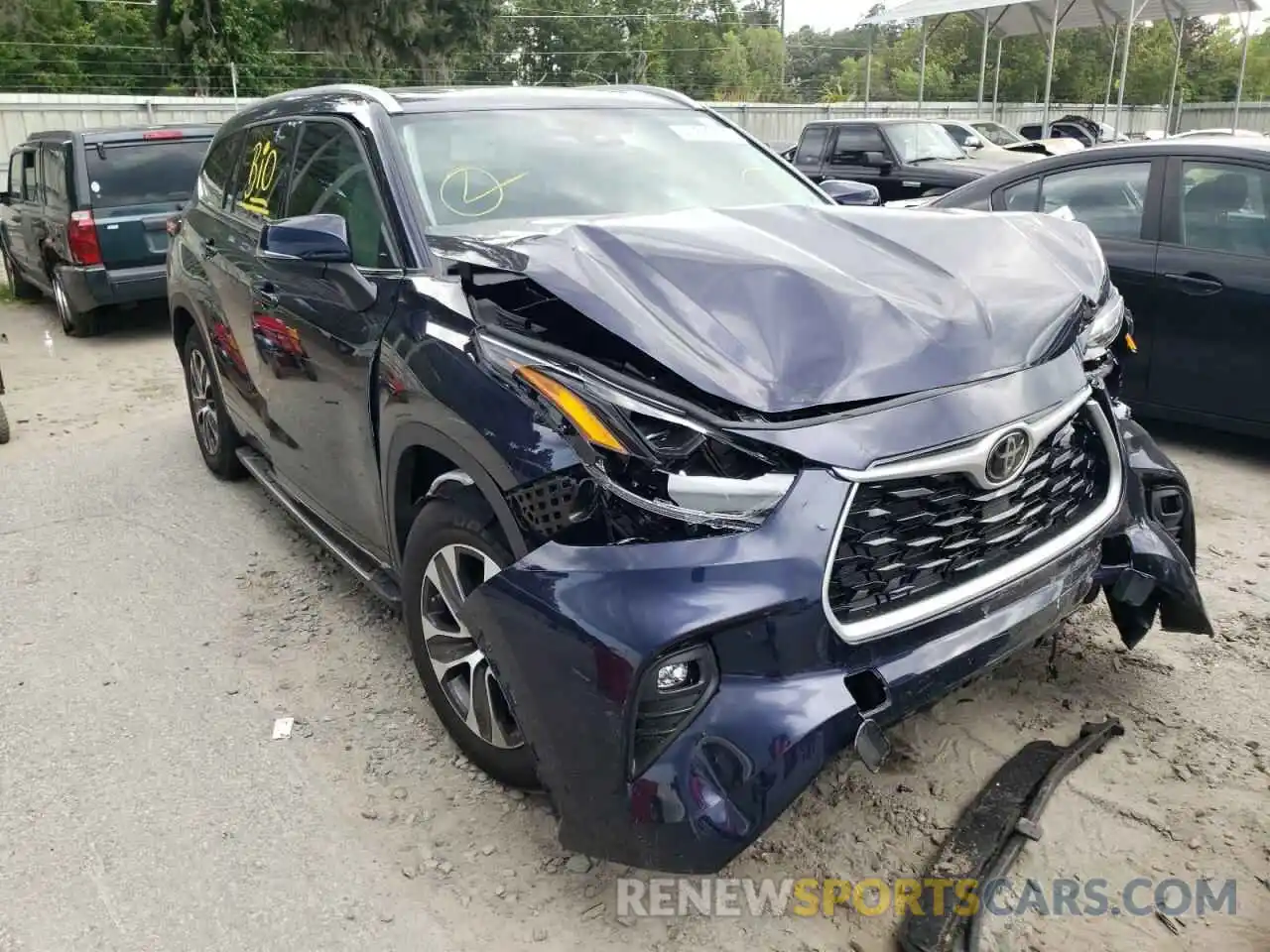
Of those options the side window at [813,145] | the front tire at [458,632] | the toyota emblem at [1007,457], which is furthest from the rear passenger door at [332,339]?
the side window at [813,145]

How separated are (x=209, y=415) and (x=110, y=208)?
4660 millimetres

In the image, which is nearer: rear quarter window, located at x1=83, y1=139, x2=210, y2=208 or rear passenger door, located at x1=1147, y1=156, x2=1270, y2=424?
rear passenger door, located at x1=1147, y1=156, x2=1270, y2=424

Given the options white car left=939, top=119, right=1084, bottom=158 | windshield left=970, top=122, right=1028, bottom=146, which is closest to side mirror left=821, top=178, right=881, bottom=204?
white car left=939, top=119, right=1084, bottom=158

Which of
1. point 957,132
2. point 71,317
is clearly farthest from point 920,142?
point 71,317

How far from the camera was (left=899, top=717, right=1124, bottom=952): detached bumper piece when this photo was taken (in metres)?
2.32

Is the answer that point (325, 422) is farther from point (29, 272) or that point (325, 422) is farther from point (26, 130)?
point (26, 130)

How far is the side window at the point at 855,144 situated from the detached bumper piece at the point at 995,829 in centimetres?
1226

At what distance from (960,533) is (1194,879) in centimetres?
103

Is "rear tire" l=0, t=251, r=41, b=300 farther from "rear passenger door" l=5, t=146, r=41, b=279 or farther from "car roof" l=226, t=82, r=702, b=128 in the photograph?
"car roof" l=226, t=82, r=702, b=128

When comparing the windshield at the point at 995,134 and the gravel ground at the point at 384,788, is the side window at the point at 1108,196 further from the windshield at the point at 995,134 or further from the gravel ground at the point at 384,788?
the windshield at the point at 995,134

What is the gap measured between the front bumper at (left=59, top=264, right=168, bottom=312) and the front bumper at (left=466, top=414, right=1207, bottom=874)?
7.98 m

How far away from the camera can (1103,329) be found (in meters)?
2.97

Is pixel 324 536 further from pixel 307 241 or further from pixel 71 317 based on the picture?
pixel 71 317

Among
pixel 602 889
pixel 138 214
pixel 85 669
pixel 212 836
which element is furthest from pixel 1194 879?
pixel 138 214
